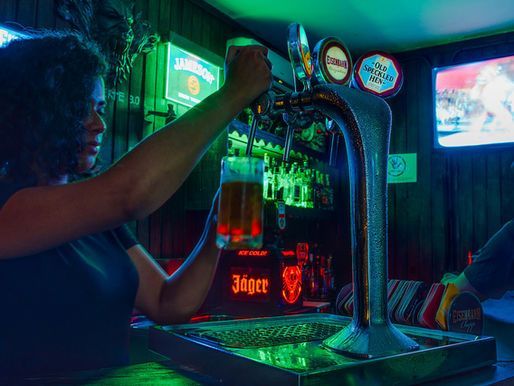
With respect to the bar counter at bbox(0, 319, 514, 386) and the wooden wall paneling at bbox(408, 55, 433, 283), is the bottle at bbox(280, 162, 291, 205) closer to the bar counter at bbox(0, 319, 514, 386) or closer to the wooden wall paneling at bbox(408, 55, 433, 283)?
the wooden wall paneling at bbox(408, 55, 433, 283)

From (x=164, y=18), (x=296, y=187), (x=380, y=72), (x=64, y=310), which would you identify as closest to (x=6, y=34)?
(x=164, y=18)

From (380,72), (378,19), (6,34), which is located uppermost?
(378,19)

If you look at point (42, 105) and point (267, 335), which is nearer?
point (267, 335)

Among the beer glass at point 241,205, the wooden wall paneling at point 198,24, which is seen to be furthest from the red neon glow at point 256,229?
the wooden wall paneling at point 198,24

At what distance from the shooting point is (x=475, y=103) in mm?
4301

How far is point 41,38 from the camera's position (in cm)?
112

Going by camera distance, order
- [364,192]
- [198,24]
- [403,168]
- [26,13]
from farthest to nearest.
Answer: [403,168]
[198,24]
[26,13]
[364,192]

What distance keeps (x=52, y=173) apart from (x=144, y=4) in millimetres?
2597

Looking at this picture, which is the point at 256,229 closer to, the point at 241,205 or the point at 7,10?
the point at 241,205

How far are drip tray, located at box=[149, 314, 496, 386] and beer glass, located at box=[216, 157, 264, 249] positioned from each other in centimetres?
16

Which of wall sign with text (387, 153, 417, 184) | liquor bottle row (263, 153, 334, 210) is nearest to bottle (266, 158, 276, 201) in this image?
liquor bottle row (263, 153, 334, 210)

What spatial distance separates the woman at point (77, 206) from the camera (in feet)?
2.57

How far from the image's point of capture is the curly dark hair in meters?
1.04

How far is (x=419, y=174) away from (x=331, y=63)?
4315 mm
